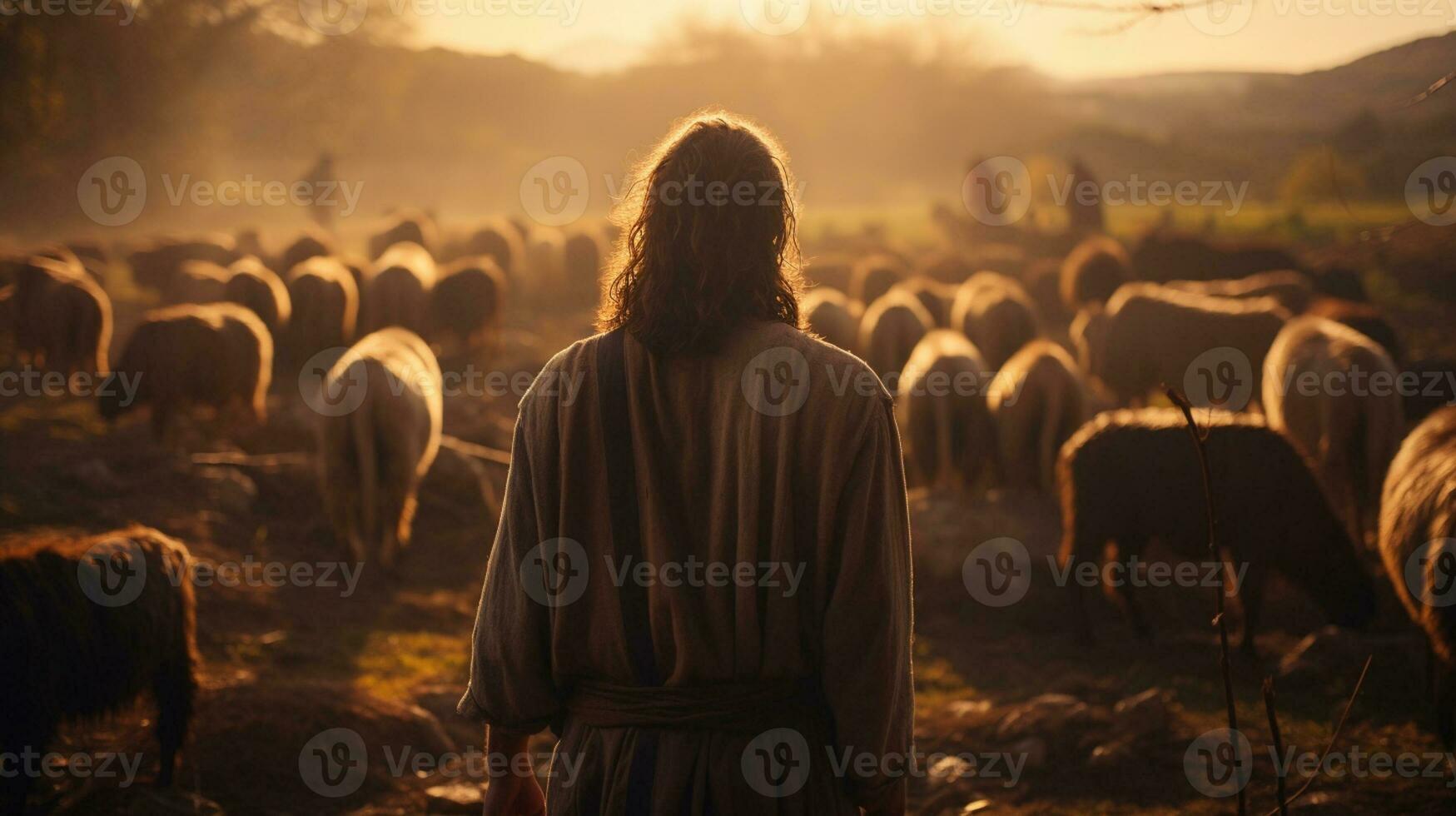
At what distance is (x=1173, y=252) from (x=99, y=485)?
703 inches

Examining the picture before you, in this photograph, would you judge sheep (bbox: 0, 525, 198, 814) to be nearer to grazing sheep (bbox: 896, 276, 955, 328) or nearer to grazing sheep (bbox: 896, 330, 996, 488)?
grazing sheep (bbox: 896, 330, 996, 488)

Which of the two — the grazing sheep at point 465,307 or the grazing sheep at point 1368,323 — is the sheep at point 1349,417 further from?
the grazing sheep at point 465,307

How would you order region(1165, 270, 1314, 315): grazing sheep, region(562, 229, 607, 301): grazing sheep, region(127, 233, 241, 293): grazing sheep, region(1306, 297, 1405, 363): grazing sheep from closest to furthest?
region(1306, 297, 1405, 363): grazing sheep
region(1165, 270, 1314, 315): grazing sheep
region(127, 233, 241, 293): grazing sheep
region(562, 229, 607, 301): grazing sheep

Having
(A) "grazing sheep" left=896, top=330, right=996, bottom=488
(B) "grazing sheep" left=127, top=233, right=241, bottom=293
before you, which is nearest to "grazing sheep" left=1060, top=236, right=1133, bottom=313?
(A) "grazing sheep" left=896, top=330, right=996, bottom=488

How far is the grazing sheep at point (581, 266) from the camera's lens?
23.9 metres

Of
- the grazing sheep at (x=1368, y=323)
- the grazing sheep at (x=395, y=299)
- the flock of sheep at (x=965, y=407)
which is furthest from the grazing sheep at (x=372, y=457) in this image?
the grazing sheep at (x=1368, y=323)

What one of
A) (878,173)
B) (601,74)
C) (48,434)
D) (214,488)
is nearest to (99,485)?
(214,488)

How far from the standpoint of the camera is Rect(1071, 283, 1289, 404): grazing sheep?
500 inches

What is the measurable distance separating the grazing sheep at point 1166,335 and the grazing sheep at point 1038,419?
299cm

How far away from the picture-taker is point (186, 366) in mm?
11367

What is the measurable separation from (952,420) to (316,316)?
28.3 ft

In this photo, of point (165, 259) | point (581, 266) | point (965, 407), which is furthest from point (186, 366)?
point (581, 266)

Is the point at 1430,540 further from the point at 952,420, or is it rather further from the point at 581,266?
the point at 581,266

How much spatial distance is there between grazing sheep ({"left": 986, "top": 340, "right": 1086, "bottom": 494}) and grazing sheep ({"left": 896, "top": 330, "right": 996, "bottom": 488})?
0.20 metres
